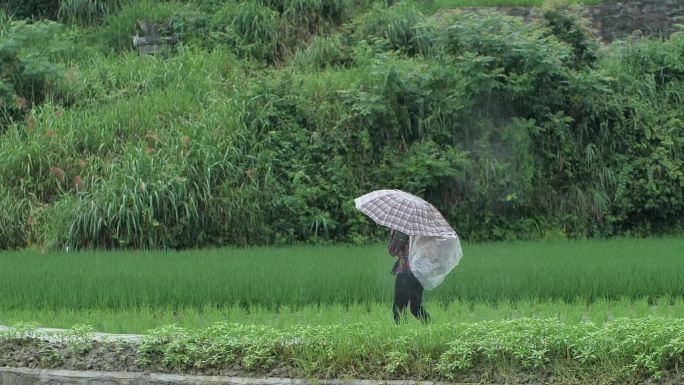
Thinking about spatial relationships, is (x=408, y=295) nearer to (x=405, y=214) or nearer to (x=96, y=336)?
(x=405, y=214)

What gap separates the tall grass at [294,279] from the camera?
1184 cm

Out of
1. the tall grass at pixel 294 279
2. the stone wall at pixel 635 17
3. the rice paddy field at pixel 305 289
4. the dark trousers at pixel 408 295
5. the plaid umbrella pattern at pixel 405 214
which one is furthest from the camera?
the stone wall at pixel 635 17

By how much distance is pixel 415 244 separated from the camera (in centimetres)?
938

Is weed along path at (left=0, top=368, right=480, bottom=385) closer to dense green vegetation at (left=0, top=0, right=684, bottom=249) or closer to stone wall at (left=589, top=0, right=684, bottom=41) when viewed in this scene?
dense green vegetation at (left=0, top=0, right=684, bottom=249)

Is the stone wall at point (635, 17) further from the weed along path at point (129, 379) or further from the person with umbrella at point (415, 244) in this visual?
the weed along path at point (129, 379)

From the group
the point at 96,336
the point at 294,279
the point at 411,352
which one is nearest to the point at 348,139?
the point at 294,279

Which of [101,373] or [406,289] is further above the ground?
[406,289]

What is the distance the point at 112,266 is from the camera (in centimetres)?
1373

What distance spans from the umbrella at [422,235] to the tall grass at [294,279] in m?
2.29

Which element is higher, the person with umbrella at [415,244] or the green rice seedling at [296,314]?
the person with umbrella at [415,244]

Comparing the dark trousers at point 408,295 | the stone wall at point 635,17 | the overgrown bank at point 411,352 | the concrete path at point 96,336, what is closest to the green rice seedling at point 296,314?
the dark trousers at point 408,295

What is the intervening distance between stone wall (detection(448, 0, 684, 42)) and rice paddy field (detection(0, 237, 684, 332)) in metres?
9.27

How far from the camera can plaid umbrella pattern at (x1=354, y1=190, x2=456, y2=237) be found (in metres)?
9.16

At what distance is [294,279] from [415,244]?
3309 mm
